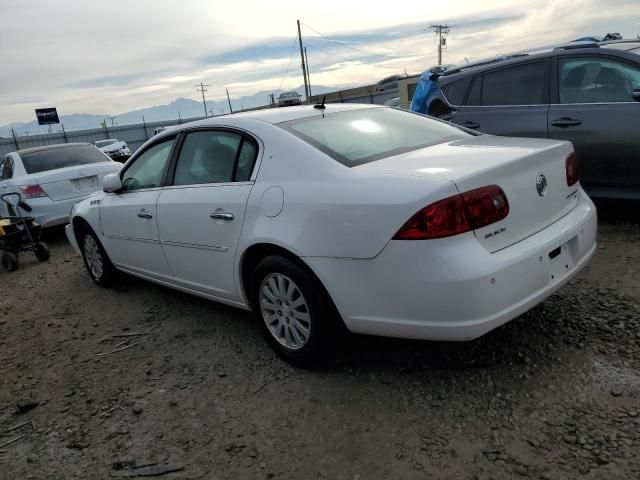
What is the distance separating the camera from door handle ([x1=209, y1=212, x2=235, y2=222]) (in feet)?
10.7

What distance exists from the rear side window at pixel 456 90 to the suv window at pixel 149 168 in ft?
11.3

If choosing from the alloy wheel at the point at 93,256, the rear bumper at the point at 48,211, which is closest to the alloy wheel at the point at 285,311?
the alloy wheel at the point at 93,256

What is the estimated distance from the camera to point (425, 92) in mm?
6699

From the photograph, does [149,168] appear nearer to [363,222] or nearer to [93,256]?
[93,256]

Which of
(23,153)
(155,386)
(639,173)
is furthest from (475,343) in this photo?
(23,153)

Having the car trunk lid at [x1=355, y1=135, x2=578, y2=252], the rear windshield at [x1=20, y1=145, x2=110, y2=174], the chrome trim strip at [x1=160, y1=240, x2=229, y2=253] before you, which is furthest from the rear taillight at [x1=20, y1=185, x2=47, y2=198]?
the car trunk lid at [x1=355, y1=135, x2=578, y2=252]

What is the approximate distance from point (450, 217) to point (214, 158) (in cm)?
186

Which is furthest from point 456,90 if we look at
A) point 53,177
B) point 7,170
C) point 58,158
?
point 7,170

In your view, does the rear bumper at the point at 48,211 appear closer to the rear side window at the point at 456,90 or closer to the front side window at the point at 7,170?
the front side window at the point at 7,170

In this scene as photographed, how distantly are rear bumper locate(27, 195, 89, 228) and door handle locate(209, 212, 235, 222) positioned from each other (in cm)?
507

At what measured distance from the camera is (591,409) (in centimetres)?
245

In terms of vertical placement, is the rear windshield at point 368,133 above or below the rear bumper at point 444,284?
above

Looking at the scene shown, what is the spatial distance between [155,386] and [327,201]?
63.8 inches

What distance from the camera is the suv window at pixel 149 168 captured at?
4.11m
